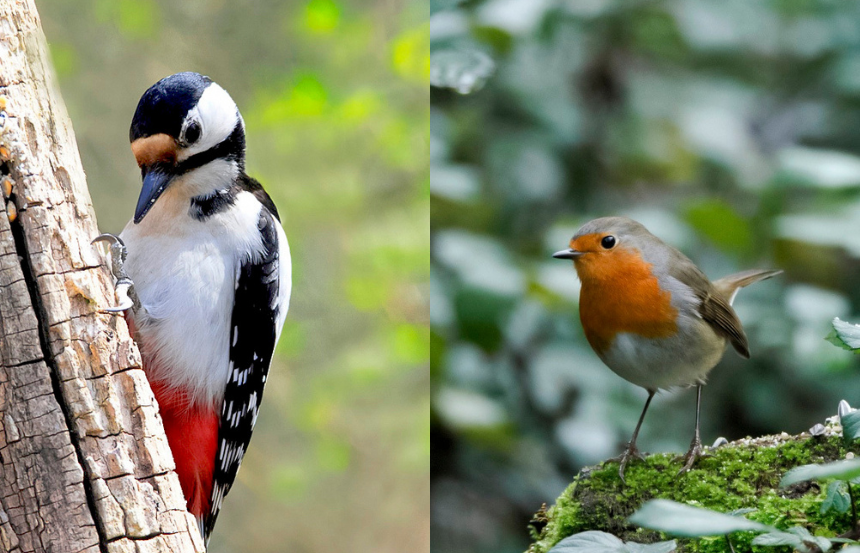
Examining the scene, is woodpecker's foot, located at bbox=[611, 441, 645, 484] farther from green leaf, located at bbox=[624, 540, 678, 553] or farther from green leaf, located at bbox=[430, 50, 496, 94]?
green leaf, located at bbox=[430, 50, 496, 94]

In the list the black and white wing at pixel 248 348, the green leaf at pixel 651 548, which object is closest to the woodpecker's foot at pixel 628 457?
the green leaf at pixel 651 548

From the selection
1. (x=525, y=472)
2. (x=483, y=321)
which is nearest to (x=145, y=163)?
(x=483, y=321)

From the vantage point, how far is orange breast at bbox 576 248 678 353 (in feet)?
4.45

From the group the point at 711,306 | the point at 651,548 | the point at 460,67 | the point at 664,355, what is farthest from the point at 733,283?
the point at 460,67

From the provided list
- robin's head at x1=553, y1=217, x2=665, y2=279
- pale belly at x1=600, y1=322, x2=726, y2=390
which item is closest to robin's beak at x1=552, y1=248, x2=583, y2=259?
robin's head at x1=553, y1=217, x2=665, y2=279

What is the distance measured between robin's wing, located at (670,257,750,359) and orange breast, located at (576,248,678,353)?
5 centimetres

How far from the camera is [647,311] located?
1.36 m

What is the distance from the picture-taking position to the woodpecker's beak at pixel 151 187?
1010 mm

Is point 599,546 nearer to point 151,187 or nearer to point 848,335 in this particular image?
point 848,335

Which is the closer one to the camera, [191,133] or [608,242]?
[191,133]

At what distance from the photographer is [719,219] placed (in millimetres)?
1782

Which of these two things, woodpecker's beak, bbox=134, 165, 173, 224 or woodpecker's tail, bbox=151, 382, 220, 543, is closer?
woodpecker's beak, bbox=134, 165, 173, 224

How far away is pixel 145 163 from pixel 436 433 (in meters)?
1.11

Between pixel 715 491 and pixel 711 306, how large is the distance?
31 cm
